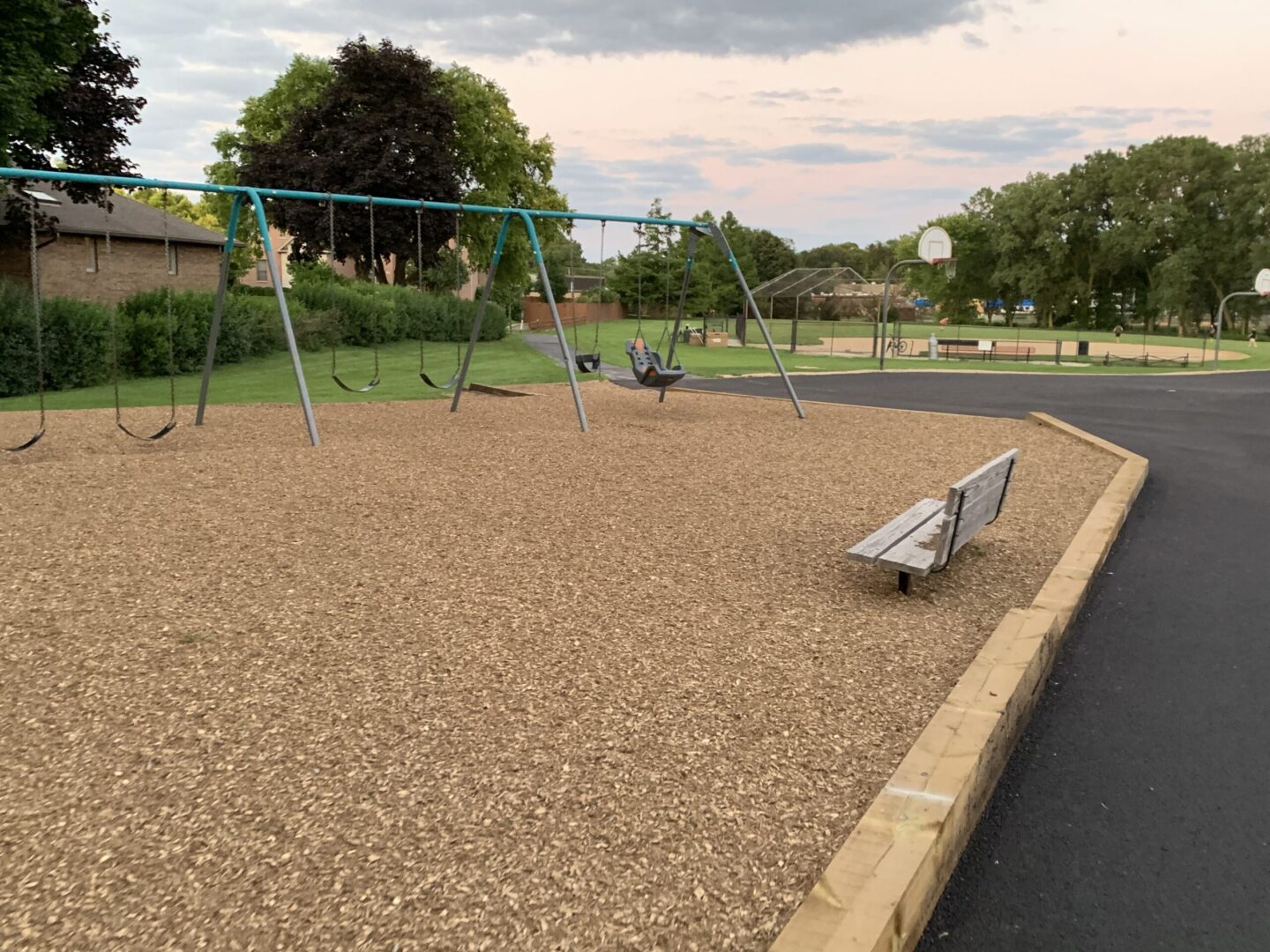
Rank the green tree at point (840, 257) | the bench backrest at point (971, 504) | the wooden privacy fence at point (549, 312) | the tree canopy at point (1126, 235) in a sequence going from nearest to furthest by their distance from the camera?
the bench backrest at point (971, 504)
the wooden privacy fence at point (549, 312)
the tree canopy at point (1126, 235)
the green tree at point (840, 257)

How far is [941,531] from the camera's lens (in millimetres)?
4609

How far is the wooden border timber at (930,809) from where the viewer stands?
2.29 meters

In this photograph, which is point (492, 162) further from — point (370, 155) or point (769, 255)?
point (769, 255)

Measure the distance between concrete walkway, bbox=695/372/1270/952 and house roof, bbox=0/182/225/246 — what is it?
26.1 meters

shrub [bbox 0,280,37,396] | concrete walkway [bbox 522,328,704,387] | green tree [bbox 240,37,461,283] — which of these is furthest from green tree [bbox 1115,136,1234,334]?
shrub [bbox 0,280,37,396]

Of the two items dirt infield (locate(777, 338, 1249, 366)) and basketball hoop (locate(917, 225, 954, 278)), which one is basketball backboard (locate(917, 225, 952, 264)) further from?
dirt infield (locate(777, 338, 1249, 366))

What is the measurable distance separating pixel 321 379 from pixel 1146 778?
17110 mm

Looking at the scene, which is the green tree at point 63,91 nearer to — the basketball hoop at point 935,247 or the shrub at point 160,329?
the shrub at point 160,329

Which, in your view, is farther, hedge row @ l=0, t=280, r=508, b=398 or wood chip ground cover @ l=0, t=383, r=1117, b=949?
hedge row @ l=0, t=280, r=508, b=398

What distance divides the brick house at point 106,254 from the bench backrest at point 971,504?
25.9m

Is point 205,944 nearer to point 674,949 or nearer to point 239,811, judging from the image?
point 239,811

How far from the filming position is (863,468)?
28.5 feet

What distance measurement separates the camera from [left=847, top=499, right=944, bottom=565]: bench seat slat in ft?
15.9

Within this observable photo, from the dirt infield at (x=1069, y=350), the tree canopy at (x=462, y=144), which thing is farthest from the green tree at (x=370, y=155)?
the dirt infield at (x=1069, y=350)
